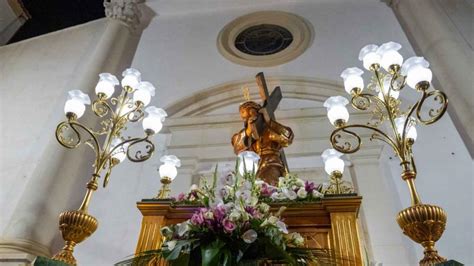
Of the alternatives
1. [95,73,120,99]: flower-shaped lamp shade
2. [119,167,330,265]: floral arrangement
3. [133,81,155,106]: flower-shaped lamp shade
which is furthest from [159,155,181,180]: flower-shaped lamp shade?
[119,167,330,265]: floral arrangement

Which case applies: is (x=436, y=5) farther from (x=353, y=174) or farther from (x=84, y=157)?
(x=84, y=157)

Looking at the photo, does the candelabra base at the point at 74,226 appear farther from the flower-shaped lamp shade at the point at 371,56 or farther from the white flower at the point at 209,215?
the flower-shaped lamp shade at the point at 371,56

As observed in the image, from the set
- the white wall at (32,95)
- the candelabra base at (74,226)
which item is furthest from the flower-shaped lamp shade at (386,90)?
the white wall at (32,95)

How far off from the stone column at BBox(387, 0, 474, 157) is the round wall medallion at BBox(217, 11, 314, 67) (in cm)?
183

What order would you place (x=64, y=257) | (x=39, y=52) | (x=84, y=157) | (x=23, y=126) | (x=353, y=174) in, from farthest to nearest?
(x=39, y=52), (x=353, y=174), (x=23, y=126), (x=84, y=157), (x=64, y=257)

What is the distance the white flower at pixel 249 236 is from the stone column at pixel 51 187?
2.12m

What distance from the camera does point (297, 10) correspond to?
7883 millimetres

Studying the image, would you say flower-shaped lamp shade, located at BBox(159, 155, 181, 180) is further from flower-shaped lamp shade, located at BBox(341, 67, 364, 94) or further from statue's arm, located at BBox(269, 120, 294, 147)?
flower-shaped lamp shade, located at BBox(341, 67, 364, 94)

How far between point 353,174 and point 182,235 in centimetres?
406

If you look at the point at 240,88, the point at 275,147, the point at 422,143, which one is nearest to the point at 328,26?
the point at 240,88

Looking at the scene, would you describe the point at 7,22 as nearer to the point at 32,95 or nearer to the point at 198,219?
the point at 32,95

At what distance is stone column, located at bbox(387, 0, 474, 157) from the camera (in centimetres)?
428

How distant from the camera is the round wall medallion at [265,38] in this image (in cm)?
716

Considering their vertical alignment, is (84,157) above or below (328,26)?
below
